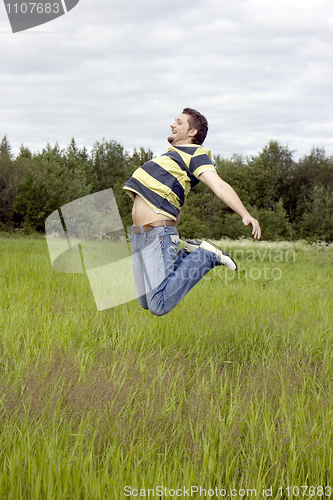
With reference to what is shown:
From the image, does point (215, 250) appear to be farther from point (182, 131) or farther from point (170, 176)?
point (182, 131)

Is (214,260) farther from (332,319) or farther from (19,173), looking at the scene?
(19,173)

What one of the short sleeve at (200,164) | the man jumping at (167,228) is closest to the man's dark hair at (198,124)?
the man jumping at (167,228)

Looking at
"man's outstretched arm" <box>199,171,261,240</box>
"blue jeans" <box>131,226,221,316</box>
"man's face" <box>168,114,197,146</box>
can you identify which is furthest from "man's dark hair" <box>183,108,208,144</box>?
"blue jeans" <box>131,226,221,316</box>

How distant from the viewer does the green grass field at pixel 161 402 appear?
2451mm

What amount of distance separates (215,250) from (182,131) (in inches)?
47.7

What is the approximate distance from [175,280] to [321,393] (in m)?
1.56

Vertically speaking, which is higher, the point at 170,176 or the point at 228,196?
the point at 170,176

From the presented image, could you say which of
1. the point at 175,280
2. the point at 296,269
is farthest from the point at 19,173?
the point at 175,280

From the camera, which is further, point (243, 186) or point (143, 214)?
point (243, 186)

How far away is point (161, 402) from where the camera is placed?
331 centimetres

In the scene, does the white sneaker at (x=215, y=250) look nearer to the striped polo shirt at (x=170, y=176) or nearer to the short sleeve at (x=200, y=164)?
the striped polo shirt at (x=170, y=176)

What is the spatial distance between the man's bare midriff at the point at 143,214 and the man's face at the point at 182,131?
2.36ft

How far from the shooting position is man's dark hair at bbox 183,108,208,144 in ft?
14.2

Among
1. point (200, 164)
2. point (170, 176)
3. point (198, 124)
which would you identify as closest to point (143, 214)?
point (170, 176)
